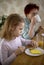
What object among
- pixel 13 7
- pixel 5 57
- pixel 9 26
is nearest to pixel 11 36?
pixel 9 26

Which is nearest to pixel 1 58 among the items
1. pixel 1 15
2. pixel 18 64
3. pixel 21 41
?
pixel 18 64

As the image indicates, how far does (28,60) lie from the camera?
4.13ft

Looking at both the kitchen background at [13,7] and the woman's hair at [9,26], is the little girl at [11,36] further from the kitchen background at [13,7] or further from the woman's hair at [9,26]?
the kitchen background at [13,7]

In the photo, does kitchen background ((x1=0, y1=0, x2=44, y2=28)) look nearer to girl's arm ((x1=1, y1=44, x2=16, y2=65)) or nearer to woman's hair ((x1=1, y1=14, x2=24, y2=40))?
woman's hair ((x1=1, y1=14, x2=24, y2=40))

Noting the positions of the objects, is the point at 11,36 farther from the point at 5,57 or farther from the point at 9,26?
the point at 5,57

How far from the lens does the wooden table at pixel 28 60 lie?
3.97 feet

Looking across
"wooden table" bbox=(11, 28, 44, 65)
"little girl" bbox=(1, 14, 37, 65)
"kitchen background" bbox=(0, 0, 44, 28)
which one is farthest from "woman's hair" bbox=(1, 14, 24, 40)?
"kitchen background" bbox=(0, 0, 44, 28)

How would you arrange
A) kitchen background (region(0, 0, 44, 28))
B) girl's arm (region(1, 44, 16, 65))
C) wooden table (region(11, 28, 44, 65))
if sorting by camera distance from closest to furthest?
1. wooden table (region(11, 28, 44, 65))
2. girl's arm (region(1, 44, 16, 65))
3. kitchen background (region(0, 0, 44, 28))

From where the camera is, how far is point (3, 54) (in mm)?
1363

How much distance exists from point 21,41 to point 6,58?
15.8 inches

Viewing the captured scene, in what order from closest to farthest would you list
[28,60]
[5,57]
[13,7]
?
[28,60], [5,57], [13,7]

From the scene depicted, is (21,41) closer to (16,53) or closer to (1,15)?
(16,53)

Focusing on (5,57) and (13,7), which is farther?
(13,7)

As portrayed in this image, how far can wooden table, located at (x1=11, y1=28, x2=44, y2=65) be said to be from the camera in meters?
1.21
